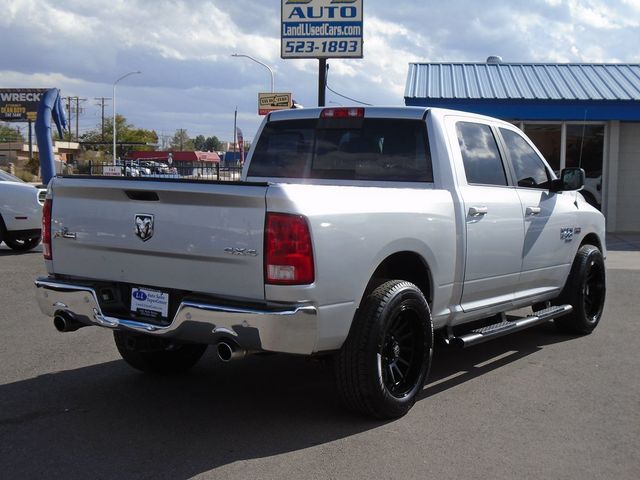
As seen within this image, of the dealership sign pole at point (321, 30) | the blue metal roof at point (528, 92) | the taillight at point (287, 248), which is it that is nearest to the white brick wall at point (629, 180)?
the blue metal roof at point (528, 92)

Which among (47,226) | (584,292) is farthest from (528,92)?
(47,226)

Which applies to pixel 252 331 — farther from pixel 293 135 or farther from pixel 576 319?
pixel 576 319

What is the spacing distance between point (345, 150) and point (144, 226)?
1.98 meters

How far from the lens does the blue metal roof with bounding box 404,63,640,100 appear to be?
18.3 m

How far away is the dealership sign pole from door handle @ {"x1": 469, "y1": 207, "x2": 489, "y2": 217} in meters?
14.6

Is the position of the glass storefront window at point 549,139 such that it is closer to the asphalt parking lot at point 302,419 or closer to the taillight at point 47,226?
the asphalt parking lot at point 302,419

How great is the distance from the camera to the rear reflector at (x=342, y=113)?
19.2ft

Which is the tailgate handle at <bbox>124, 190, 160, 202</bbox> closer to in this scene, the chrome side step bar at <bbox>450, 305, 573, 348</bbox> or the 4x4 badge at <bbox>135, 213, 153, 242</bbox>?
the 4x4 badge at <bbox>135, 213, 153, 242</bbox>

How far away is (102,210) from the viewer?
15.1 feet

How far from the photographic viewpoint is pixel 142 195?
4.46 m

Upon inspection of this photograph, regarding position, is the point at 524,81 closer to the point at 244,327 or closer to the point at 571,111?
the point at 571,111

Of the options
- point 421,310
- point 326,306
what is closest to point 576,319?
point 421,310

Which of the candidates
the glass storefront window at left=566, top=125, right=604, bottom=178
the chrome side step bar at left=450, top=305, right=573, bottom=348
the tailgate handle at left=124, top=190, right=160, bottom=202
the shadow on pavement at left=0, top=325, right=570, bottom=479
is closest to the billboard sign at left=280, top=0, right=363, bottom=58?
the glass storefront window at left=566, top=125, right=604, bottom=178

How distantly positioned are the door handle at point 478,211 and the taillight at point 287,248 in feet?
5.95
